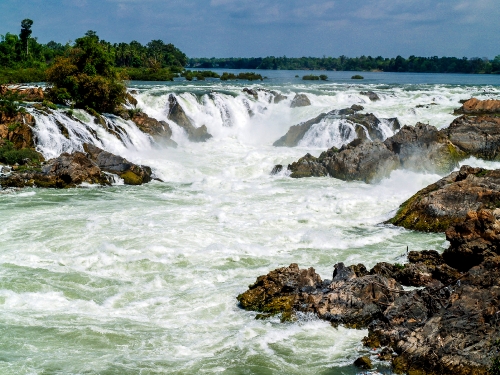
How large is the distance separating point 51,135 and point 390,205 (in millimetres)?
17327

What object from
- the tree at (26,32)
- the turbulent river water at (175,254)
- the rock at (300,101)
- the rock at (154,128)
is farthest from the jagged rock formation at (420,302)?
the tree at (26,32)

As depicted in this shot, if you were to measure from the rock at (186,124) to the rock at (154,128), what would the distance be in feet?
6.17

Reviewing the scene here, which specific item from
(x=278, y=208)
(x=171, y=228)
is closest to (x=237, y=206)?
(x=278, y=208)

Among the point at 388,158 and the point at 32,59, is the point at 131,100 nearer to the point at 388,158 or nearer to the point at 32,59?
the point at 388,158

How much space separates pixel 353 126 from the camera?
36.0m

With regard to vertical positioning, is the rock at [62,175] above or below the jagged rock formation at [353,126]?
below

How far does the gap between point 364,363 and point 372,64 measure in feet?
470

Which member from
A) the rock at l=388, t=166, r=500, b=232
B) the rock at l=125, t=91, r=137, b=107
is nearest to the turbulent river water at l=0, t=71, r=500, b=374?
the rock at l=388, t=166, r=500, b=232

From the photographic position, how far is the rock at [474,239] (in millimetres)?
12906

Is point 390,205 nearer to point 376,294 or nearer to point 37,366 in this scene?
point 376,294

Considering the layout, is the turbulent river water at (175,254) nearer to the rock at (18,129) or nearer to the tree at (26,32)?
the rock at (18,129)

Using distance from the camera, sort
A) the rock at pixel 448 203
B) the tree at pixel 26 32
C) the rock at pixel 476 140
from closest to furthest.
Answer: the rock at pixel 448 203, the rock at pixel 476 140, the tree at pixel 26 32

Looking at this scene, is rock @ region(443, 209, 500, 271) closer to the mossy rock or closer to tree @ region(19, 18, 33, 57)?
the mossy rock

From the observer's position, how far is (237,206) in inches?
896
